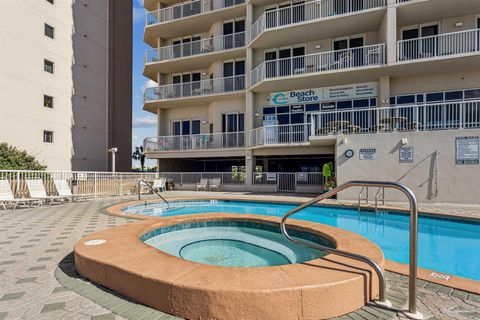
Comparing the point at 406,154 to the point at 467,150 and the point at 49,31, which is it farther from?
the point at 49,31

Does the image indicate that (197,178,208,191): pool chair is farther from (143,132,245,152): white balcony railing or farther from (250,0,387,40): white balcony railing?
(250,0,387,40): white balcony railing

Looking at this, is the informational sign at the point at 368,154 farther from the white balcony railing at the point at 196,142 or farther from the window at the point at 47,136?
the window at the point at 47,136

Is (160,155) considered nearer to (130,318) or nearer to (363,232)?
(363,232)

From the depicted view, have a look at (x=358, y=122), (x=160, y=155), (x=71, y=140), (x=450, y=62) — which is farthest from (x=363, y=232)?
(x=71, y=140)

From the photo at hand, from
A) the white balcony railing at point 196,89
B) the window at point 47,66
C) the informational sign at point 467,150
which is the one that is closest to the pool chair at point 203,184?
the white balcony railing at point 196,89

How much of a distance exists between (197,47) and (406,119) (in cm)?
1490

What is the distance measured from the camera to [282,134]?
51.6 ft

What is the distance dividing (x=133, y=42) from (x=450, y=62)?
26841 mm

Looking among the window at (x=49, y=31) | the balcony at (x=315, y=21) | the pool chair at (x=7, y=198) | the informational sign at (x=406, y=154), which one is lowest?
the pool chair at (x=7, y=198)

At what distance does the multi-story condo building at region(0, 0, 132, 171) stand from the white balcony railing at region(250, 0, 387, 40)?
47.9ft

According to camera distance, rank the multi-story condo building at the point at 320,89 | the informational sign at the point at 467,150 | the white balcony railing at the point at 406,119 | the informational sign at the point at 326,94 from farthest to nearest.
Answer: the informational sign at the point at 326,94, the multi-story condo building at the point at 320,89, the white balcony railing at the point at 406,119, the informational sign at the point at 467,150

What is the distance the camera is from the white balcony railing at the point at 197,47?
59.7ft

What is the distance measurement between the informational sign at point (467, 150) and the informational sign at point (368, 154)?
2.92 metres

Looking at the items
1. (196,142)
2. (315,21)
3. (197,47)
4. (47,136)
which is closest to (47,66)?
(47,136)
